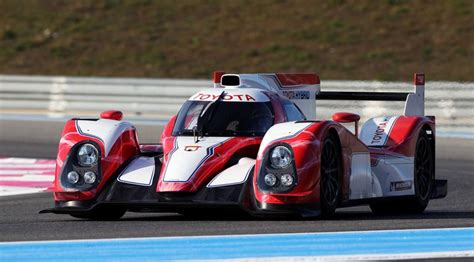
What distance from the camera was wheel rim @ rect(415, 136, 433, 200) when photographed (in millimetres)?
10969

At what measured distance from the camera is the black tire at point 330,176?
932cm

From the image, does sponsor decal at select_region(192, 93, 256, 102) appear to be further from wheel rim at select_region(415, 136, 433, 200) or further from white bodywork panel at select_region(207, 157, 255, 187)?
wheel rim at select_region(415, 136, 433, 200)

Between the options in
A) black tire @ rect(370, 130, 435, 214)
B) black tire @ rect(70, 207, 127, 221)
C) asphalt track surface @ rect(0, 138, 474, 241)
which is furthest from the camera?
black tire @ rect(370, 130, 435, 214)

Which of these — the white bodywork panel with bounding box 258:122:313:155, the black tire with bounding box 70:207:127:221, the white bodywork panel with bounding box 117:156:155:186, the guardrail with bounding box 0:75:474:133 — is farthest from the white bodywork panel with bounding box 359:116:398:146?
the guardrail with bounding box 0:75:474:133

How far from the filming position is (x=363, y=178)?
10.1 m

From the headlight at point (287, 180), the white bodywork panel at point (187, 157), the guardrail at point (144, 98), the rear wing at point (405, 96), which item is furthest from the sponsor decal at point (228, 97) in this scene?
the guardrail at point (144, 98)

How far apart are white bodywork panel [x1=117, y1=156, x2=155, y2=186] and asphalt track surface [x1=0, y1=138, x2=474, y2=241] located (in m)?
0.32

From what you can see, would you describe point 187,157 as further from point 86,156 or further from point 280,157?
point 86,156

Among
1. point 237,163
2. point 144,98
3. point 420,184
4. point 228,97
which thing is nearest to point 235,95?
point 228,97

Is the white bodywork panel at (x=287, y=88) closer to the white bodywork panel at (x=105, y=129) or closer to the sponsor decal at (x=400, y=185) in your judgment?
the white bodywork panel at (x=105, y=129)

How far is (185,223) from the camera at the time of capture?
30.7 ft

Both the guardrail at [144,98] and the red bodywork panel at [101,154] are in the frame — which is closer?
the red bodywork panel at [101,154]

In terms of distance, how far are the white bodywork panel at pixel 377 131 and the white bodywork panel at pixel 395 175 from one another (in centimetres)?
29

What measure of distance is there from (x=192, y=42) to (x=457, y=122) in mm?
12759
